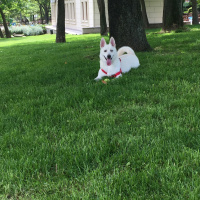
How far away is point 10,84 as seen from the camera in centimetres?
553

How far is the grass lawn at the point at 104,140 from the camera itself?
5.97ft

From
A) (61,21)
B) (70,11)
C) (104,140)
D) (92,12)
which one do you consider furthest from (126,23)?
(70,11)

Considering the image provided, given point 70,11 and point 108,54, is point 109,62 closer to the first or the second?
point 108,54

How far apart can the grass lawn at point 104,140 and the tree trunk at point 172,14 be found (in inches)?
352

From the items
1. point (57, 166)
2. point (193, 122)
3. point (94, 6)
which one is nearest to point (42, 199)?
point (57, 166)

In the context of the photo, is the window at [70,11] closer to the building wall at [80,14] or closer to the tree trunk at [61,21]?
the building wall at [80,14]

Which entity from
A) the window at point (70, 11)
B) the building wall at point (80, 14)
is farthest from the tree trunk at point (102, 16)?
the window at point (70, 11)

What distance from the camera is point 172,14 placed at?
40.8ft

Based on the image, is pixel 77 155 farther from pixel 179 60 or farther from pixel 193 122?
pixel 179 60

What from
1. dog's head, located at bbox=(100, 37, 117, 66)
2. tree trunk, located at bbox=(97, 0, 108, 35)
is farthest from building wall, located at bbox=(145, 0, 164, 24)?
dog's head, located at bbox=(100, 37, 117, 66)

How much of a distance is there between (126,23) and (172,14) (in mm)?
6339

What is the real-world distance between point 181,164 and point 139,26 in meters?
6.31

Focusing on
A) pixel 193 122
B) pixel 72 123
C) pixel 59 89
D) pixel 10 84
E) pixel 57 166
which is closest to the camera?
pixel 57 166

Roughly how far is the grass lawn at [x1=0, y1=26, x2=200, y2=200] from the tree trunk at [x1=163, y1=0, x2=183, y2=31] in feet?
29.3
